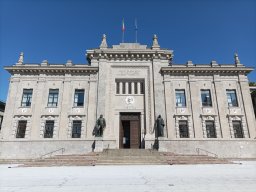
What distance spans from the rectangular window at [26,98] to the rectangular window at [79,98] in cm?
571

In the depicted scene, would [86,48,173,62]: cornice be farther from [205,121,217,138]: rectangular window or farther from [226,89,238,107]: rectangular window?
[205,121,217,138]: rectangular window

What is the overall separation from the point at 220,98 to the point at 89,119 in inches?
654

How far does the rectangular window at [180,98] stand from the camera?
78.4 feet

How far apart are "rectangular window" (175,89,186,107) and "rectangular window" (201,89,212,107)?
2418 mm

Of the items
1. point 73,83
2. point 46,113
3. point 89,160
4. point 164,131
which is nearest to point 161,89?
point 164,131

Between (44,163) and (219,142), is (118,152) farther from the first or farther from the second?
(219,142)

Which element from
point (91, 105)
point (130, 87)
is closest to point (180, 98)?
point (130, 87)

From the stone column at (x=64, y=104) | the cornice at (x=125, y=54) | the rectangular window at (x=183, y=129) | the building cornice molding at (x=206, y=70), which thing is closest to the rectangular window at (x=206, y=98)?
Result: the building cornice molding at (x=206, y=70)

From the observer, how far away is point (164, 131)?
22.5m

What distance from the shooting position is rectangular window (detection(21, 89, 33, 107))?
23.6 m

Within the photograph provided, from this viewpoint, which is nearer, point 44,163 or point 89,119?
point 44,163

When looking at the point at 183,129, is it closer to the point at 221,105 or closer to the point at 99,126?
the point at 221,105

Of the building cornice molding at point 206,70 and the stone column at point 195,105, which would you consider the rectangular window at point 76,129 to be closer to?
the building cornice molding at point 206,70

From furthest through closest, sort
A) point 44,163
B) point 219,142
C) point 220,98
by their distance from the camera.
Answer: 1. point 220,98
2. point 219,142
3. point 44,163
